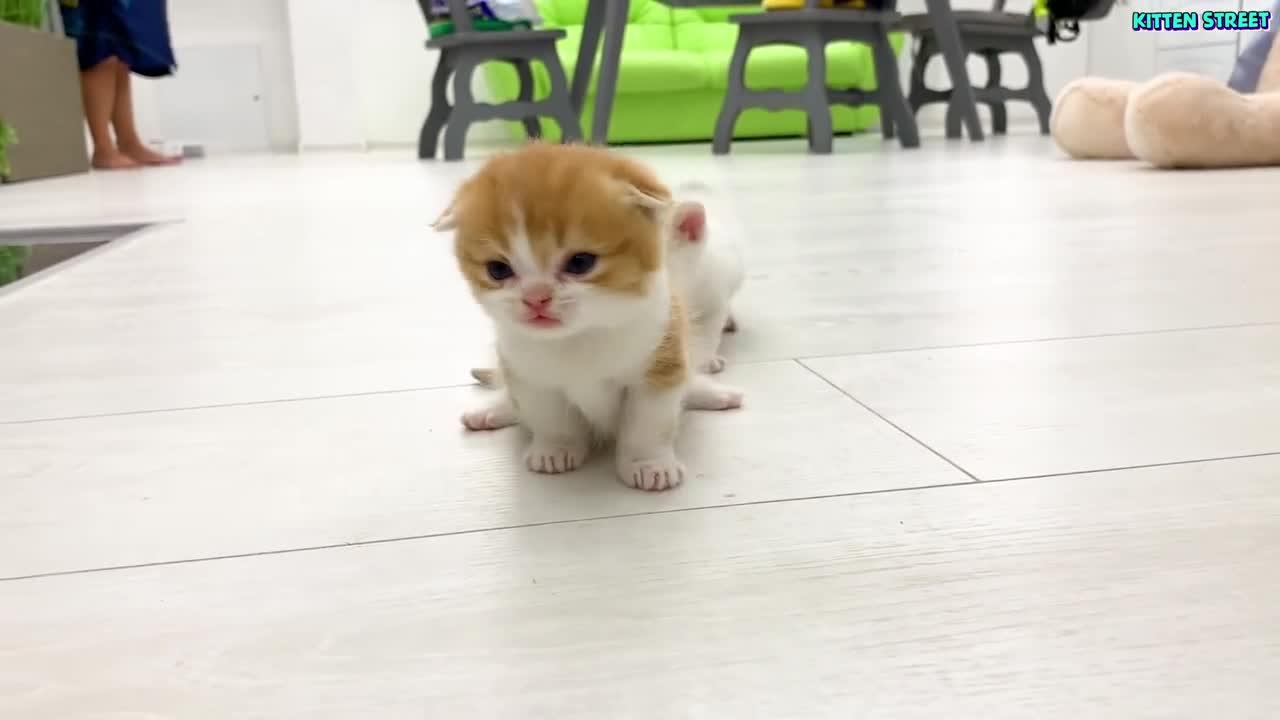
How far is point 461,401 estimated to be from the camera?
0.88 meters

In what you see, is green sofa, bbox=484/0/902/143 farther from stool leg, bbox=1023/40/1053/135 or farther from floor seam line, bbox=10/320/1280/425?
floor seam line, bbox=10/320/1280/425

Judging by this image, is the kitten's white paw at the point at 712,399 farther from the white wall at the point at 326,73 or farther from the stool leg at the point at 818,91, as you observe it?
the white wall at the point at 326,73

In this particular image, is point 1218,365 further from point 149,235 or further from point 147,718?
point 149,235

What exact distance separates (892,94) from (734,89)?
70 cm

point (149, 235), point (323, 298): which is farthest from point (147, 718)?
point (149, 235)

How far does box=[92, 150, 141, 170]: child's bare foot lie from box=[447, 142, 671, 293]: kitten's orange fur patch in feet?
14.1

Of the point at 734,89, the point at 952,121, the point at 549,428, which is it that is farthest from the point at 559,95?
the point at 549,428

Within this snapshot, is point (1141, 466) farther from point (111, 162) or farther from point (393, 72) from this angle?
point (393, 72)

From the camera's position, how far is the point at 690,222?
88cm

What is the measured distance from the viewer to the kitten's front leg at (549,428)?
715 millimetres

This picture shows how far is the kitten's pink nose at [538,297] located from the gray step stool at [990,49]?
434 cm

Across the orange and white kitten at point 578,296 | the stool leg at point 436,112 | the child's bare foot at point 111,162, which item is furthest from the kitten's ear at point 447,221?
the child's bare foot at point 111,162

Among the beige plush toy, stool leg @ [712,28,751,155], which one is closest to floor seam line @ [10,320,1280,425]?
the beige plush toy

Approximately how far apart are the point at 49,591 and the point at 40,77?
410 centimetres
